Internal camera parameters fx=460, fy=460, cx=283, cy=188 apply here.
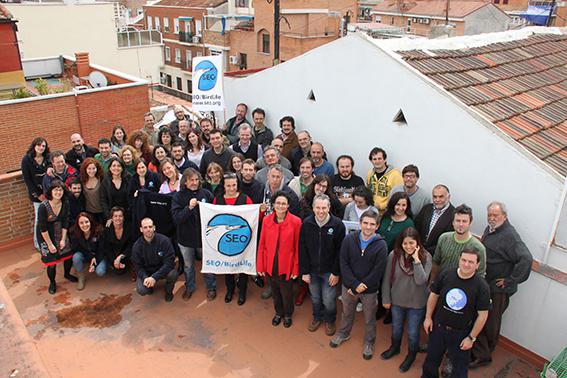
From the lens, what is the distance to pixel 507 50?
817cm

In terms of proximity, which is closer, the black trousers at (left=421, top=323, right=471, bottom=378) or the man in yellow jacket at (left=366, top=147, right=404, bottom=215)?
the black trousers at (left=421, top=323, right=471, bottom=378)

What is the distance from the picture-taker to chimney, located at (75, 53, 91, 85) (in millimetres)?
17266

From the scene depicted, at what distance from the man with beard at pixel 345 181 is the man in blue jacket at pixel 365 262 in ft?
3.71

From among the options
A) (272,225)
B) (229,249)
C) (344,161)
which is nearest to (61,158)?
(229,249)

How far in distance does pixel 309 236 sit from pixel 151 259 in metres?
2.17

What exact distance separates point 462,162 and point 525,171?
0.76 m

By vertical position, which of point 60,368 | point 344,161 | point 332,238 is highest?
point 344,161

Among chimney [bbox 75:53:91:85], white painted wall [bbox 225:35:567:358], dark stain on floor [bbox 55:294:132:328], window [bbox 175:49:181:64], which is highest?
white painted wall [bbox 225:35:567:358]

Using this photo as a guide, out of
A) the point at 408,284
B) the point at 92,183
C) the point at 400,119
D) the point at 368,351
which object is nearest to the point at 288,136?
the point at 400,119

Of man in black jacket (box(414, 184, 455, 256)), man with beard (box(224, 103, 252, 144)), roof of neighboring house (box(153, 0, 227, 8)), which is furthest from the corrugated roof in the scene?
roof of neighboring house (box(153, 0, 227, 8))

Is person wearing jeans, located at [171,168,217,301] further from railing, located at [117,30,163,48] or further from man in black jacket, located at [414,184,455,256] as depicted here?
railing, located at [117,30,163,48]

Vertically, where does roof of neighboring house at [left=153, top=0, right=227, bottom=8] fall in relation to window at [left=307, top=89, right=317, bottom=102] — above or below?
above

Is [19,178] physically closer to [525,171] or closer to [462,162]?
[462,162]

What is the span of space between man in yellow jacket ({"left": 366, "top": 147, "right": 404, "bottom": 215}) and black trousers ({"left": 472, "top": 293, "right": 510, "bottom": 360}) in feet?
5.58
